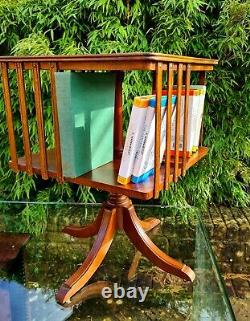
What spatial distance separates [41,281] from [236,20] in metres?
1.30

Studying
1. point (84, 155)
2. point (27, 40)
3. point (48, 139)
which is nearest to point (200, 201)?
point (48, 139)

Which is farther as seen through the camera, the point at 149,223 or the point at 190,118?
the point at 149,223

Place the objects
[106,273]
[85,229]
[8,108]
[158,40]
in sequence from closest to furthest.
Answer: [8,108], [106,273], [85,229], [158,40]

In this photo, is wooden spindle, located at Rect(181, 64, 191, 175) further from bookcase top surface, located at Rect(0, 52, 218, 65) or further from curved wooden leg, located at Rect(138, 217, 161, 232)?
curved wooden leg, located at Rect(138, 217, 161, 232)

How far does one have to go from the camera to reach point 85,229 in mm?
1342

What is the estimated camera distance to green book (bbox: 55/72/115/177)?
86cm

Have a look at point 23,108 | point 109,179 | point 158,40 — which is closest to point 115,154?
point 109,179

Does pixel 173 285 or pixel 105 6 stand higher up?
pixel 105 6

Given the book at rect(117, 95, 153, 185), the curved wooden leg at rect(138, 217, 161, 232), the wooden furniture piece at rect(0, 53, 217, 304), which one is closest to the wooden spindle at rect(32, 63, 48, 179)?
the wooden furniture piece at rect(0, 53, 217, 304)

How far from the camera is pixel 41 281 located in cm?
117

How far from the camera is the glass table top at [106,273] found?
1012mm

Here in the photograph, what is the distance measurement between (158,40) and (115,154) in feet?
2.22

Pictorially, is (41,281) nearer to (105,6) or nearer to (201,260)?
(201,260)

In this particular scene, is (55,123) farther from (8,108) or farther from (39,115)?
(8,108)
